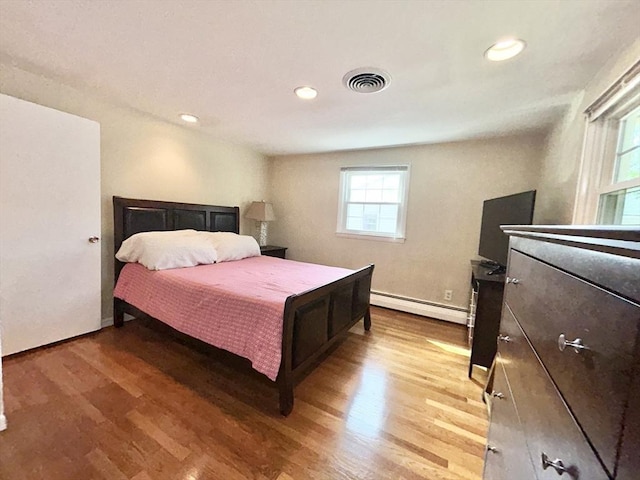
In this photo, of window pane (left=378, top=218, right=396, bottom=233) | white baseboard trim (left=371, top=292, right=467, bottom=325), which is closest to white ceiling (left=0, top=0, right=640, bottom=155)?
window pane (left=378, top=218, right=396, bottom=233)

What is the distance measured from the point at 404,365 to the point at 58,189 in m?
3.29

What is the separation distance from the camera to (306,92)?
7.13 ft

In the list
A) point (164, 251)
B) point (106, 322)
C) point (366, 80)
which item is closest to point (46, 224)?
point (164, 251)

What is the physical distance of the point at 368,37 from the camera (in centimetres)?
149

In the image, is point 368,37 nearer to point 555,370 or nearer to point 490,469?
point 555,370

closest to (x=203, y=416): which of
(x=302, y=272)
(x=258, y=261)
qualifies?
(x=302, y=272)

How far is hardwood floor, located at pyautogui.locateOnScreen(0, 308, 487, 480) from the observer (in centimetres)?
133

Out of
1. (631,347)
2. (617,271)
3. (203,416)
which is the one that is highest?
(617,271)

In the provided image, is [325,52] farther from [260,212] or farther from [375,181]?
[260,212]

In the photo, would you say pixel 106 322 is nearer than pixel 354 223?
Yes

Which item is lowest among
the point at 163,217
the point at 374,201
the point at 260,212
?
the point at 163,217

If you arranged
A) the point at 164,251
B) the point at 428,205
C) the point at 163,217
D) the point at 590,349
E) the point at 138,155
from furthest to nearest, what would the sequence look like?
the point at 428,205 < the point at 163,217 < the point at 138,155 < the point at 164,251 < the point at 590,349

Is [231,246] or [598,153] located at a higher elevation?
[598,153]

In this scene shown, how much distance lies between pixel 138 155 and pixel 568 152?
4.00 m
